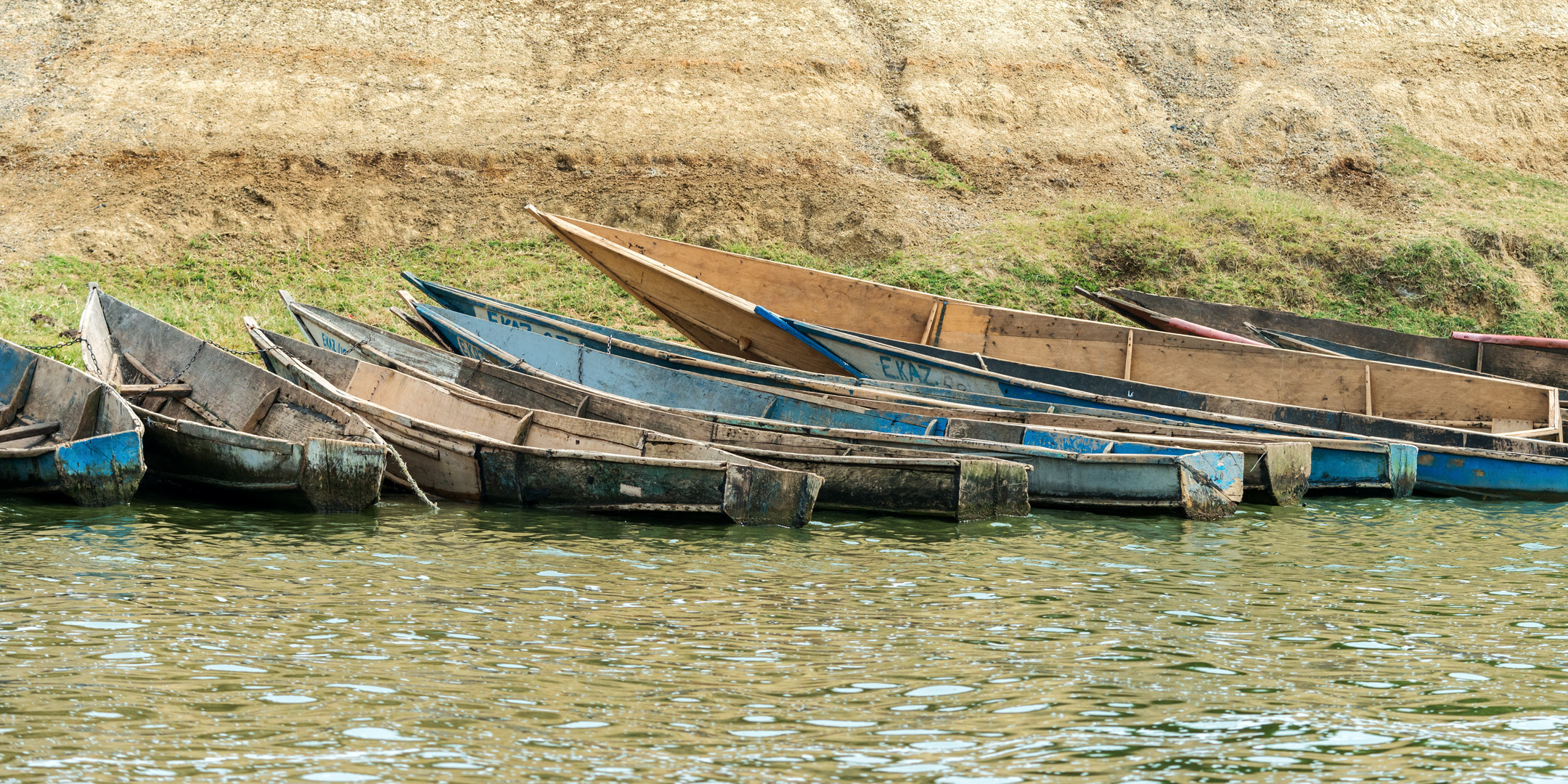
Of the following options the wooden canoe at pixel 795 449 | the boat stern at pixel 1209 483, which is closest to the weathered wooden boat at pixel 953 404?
the boat stern at pixel 1209 483

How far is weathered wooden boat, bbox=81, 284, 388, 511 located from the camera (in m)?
10.3

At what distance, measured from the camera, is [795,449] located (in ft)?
38.8

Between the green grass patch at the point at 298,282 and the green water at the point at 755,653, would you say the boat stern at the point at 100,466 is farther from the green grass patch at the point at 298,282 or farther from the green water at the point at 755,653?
the green grass patch at the point at 298,282

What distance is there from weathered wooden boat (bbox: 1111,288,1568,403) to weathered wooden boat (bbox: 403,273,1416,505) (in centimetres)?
535

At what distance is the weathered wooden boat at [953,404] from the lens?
1198 cm

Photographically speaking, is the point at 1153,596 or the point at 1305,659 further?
the point at 1153,596

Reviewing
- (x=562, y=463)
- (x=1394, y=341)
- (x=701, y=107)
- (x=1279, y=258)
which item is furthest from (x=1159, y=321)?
(x=701, y=107)

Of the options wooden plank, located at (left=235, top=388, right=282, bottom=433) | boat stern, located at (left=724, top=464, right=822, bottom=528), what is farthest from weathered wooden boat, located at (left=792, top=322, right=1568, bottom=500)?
wooden plank, located at (left=235, top=388, right=282, bottom=433)

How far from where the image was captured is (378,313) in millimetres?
21344

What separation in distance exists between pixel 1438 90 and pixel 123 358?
100 ft

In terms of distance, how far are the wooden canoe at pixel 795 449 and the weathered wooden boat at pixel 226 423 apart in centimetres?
161

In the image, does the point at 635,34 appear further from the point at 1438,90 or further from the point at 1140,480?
the point at 1140,480

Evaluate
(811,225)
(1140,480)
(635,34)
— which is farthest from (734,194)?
(1140,480)

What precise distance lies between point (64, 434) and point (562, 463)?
4717 millimetres
